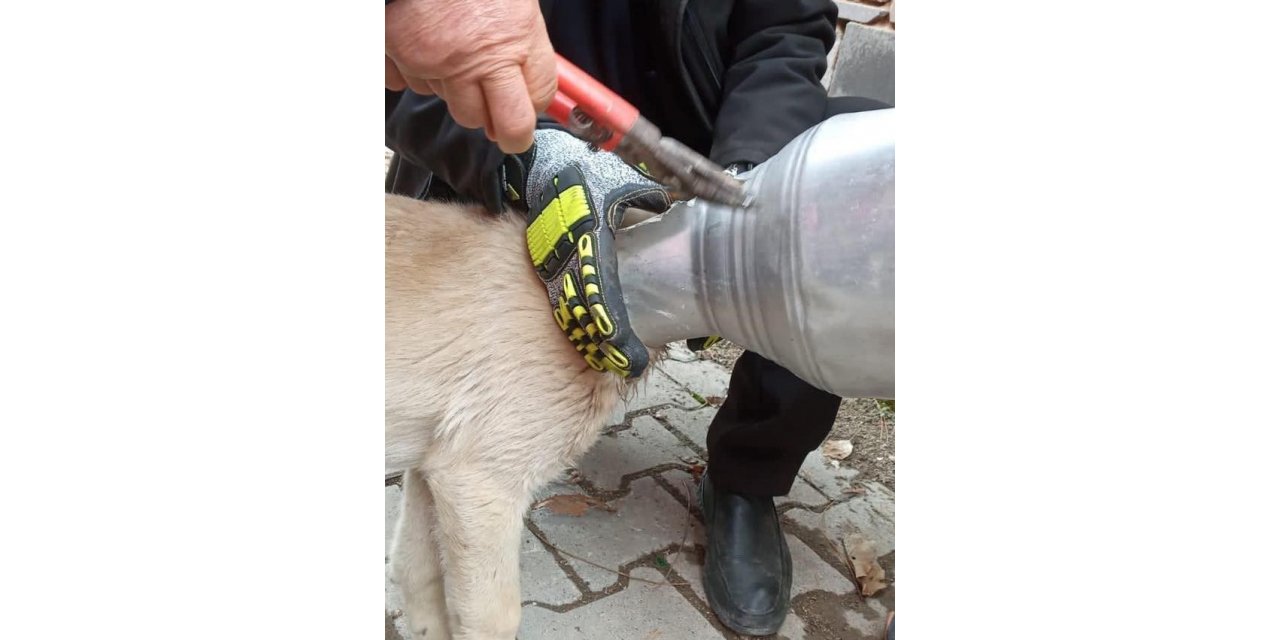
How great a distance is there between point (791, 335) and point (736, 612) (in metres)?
0.87

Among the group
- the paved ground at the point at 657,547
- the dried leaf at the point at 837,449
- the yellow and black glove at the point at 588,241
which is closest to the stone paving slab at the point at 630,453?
the paved ground at the point at 657,547

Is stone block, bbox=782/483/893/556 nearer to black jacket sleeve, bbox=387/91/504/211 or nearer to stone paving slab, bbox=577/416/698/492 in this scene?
stone paving slab, bbox=577/416/698/492

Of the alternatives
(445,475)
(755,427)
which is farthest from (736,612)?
(445,475)

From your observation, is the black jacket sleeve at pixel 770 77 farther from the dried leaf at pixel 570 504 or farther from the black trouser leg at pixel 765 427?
the dried leaf at pixel 570 504

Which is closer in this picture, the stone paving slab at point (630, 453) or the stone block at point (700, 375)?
the stone paving slab at point (630, 453)

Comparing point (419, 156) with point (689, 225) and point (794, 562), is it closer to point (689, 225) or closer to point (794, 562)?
point (689, 225)

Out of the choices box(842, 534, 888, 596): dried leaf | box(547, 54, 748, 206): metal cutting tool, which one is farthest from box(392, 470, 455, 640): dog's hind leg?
box(842, 534, 888, 596): dried leaf

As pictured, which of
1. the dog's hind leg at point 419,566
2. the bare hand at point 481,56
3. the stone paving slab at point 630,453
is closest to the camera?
the bare hand at point 481,56

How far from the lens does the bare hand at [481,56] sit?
91 cm

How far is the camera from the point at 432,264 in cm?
127

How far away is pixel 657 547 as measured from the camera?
1.95m

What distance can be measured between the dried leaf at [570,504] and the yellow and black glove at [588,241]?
84 centimetres

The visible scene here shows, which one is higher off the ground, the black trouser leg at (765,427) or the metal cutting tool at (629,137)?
the metal cutting tool at (629,137)

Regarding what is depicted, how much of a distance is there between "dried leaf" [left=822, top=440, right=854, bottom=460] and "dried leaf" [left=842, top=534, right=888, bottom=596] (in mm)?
419
